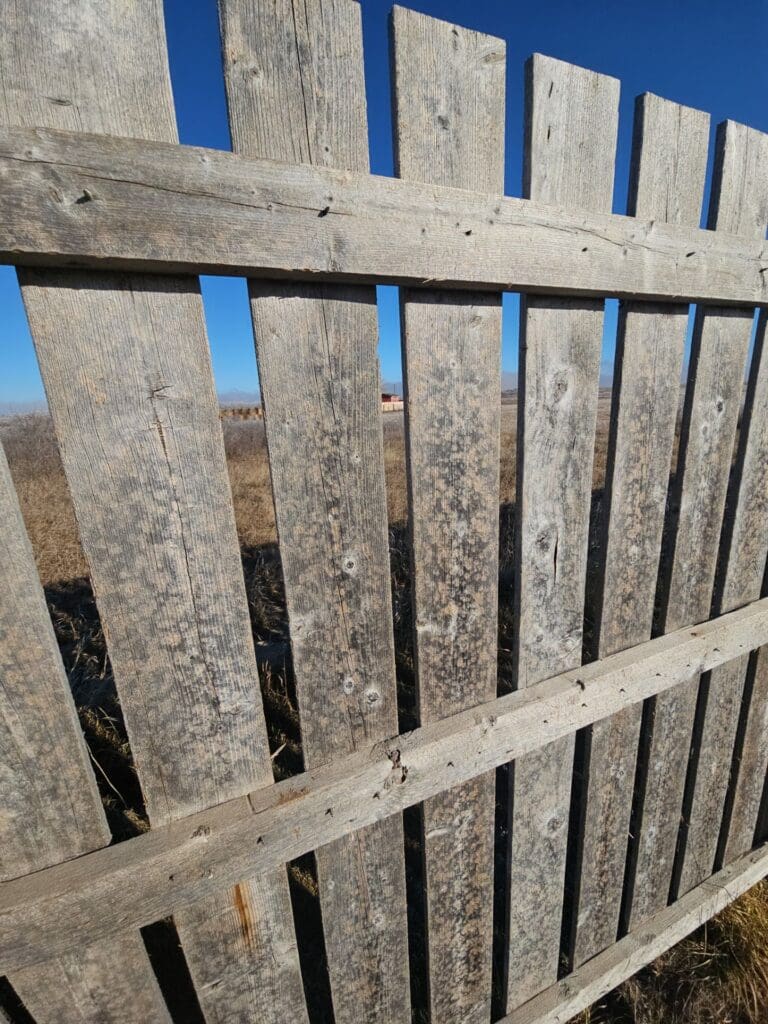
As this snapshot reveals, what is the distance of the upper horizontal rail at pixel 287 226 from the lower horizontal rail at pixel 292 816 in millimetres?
1006

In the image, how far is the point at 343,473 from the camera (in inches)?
39.2

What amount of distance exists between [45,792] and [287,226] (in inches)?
42.7

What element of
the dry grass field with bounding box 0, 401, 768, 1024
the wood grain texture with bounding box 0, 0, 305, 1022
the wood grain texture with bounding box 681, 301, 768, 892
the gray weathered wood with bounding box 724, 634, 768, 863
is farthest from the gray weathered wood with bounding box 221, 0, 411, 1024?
the gray weathered wood with bounding box 724, 634, 768, 863

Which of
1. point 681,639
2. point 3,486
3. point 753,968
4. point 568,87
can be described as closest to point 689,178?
point 568,87

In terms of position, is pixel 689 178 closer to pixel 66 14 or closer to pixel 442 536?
pixel 442 536

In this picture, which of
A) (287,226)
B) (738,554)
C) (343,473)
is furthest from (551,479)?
(738,554)

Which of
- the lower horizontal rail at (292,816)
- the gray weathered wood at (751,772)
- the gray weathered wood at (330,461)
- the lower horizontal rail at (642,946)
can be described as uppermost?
the gray weathered wood at (330,461)

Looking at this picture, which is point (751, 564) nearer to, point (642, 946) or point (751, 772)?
point (751, 772)

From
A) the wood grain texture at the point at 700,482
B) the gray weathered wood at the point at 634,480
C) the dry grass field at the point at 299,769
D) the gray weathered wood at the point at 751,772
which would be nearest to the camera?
the gray weathered wood at the point at 634,480

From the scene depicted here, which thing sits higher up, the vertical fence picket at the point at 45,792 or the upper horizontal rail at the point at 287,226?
the upper horizontal rail at the point at 287,226

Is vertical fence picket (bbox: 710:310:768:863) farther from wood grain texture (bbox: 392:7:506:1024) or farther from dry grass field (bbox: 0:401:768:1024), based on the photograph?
wood grain texture (bbox: 392:7:506:1024)

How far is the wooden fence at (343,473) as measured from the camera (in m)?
0.77

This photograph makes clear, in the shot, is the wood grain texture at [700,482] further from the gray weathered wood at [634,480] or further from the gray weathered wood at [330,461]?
the gray weathered wood at [330,461]

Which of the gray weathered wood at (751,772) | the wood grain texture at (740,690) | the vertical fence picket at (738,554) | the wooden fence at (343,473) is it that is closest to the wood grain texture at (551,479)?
the wooden fence at (343,473)
